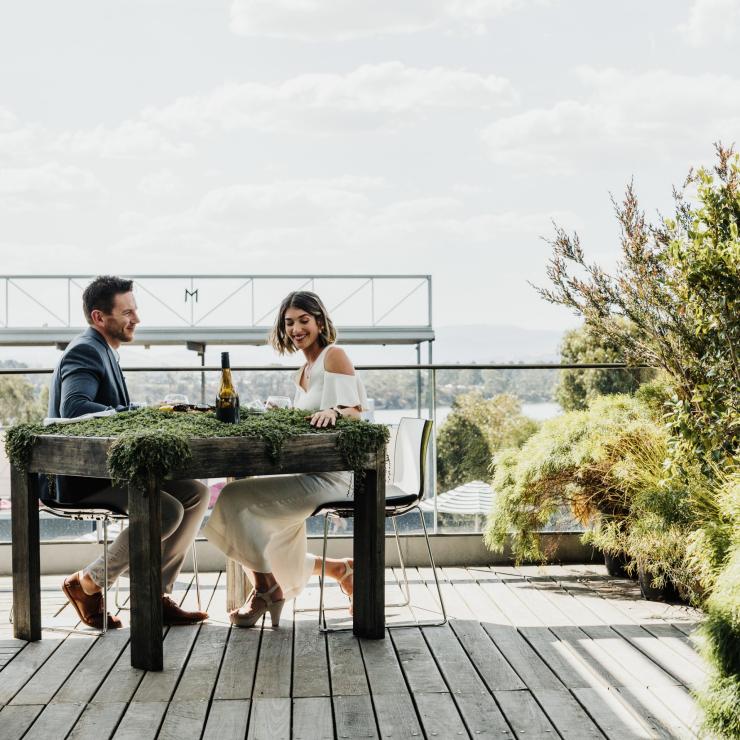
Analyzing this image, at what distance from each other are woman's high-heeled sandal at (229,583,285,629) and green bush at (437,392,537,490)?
5.72ft

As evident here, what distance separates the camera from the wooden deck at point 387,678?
2.74 metres

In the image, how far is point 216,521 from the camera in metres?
3.76

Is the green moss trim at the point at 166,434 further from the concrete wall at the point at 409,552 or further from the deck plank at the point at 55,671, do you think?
the concrete wall at the point at 409,552

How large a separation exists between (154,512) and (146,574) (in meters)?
0.20

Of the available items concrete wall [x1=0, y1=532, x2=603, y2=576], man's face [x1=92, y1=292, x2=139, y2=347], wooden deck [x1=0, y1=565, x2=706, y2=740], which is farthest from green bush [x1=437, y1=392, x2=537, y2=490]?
man's face [x1=92, y1=292, x2=139, y2=347]

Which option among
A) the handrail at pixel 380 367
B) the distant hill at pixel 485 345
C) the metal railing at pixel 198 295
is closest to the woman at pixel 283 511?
the handrail at pixel 380 367

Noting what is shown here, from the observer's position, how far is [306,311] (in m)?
4.07

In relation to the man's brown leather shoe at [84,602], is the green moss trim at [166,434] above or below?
above

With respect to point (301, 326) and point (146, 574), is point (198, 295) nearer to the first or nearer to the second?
point (301, 326)

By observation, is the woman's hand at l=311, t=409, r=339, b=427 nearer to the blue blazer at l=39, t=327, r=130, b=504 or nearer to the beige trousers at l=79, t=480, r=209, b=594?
the beige trousers at l=79, t=480, r=209, b=594

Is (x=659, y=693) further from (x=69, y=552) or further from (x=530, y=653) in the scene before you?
(x=69, y=552)

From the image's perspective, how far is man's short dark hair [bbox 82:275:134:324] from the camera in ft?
13.1

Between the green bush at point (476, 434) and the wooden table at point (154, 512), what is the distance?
1741 millimetres

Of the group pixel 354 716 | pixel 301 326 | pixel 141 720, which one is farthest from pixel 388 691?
pixel 301 326
